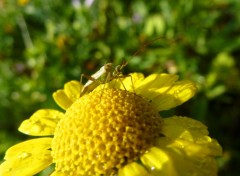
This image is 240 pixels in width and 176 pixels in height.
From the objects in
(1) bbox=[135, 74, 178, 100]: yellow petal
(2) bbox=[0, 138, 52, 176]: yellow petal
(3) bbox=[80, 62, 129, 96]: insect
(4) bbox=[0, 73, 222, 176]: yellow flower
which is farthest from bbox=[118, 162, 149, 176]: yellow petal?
(3) bbox=[80, 62, 129, 96]: insect

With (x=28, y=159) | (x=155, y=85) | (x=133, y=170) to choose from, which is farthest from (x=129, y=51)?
(x=133, y=170)

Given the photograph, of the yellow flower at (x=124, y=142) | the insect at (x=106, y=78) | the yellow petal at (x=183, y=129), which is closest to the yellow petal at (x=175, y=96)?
the yellow flower at (x=124, y=142)

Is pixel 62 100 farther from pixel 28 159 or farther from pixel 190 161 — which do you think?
pixel 190 161

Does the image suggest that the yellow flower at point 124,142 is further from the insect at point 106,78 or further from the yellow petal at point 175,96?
the insect at point 106,78

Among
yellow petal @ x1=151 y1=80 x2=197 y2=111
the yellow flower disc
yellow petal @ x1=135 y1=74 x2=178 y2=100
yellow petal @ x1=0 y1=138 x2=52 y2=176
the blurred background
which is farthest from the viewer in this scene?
the blurred background

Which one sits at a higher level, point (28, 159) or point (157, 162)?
point (28, 159)

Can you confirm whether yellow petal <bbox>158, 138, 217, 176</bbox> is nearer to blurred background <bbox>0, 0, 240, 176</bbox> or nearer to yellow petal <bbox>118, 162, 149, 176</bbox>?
yellow petal <bbox>118, 162, 149, 176</bbox>

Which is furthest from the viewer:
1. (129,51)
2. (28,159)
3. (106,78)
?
(129,51)
